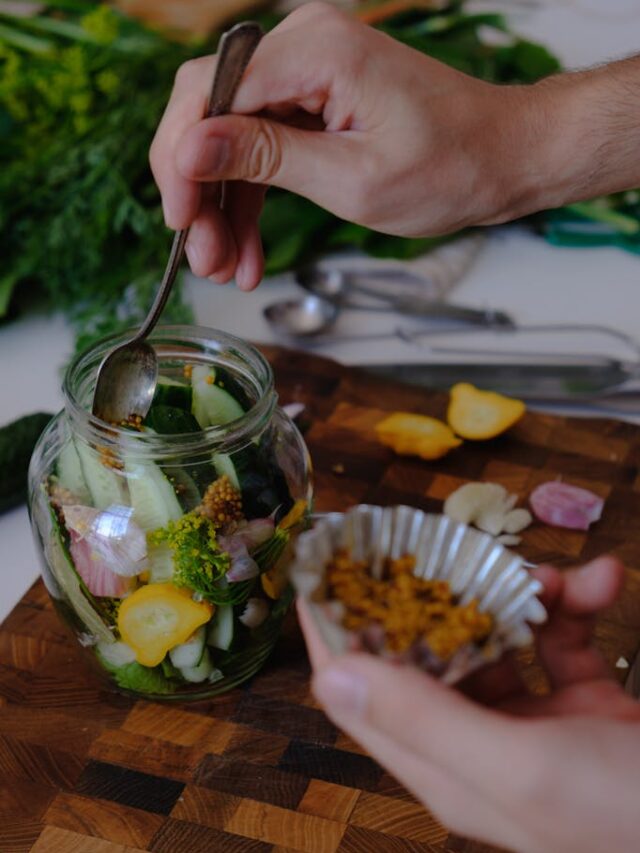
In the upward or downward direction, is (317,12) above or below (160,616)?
above

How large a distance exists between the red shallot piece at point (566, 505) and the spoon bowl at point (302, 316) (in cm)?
57

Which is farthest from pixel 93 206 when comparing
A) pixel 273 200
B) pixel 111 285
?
pixel 273 200

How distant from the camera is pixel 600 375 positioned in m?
1.73

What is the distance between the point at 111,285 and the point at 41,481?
85cm

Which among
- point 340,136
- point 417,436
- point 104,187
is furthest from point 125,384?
point 104,187

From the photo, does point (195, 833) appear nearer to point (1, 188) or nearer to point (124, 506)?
point (124, 506)

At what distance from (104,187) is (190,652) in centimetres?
110

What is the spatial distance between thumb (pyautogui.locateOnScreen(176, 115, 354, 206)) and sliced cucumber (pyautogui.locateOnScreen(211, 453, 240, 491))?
12.0 inches

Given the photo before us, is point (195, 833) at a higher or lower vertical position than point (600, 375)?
higher

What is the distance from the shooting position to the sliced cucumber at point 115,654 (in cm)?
116

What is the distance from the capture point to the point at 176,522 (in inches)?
42.4

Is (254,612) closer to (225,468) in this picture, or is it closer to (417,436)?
(225,468)

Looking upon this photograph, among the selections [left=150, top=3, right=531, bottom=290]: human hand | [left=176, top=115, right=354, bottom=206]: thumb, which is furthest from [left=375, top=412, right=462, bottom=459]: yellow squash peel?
[left=176, top=115, right=354, bottom=206]: thumb

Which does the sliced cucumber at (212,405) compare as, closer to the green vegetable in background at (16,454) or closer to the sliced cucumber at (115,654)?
the sliced cucumber at (115,654)
